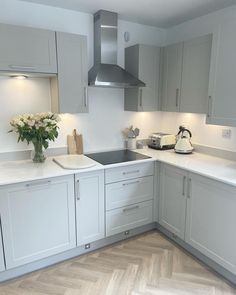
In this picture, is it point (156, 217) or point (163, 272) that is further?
point (156, 217)

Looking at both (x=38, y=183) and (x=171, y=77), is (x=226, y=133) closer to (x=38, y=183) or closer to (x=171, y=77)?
(x=171, y=77)

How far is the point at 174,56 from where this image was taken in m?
2.72

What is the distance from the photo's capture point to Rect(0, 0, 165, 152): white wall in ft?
7.56

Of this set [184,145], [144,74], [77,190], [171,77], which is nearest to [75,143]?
[77,190]

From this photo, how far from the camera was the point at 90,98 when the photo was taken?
2754mm

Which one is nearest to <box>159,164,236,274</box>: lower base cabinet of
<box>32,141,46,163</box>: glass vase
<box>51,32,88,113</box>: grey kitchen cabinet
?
<box>51,32,88,113</box>: grey kitchen cabinet

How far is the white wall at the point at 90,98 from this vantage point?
2.30 meters

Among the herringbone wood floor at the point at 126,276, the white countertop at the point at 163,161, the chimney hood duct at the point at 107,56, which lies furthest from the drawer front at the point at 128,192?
the chimney hood duct at the point at 107,56

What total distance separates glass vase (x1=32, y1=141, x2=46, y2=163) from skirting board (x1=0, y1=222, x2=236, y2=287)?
915 mm

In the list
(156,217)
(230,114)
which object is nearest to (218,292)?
(156,217)

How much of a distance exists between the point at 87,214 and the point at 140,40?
2195 millimetres

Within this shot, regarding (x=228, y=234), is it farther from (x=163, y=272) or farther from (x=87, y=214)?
(x=87, y=214)

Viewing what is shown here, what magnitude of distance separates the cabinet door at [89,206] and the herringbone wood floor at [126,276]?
0.23 meters

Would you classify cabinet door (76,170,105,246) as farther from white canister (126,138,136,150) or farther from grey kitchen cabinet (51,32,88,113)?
white canister (126,138,136,150)
